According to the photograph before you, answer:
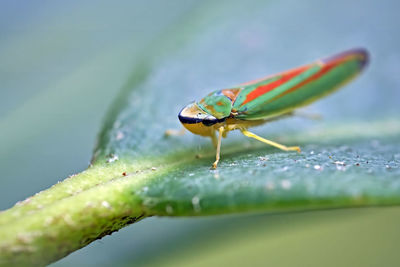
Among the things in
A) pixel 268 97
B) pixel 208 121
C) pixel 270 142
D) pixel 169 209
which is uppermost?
pixel 268 97

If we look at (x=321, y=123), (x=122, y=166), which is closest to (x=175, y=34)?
(x=321, y=123)

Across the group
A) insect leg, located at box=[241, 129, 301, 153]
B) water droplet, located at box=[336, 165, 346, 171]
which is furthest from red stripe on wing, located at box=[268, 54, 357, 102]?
water droplet, located at box=[336, 165, 346, 171]

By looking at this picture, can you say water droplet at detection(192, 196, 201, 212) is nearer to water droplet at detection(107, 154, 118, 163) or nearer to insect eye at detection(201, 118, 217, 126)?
water droplet at detection(107, 154, 118, 163)

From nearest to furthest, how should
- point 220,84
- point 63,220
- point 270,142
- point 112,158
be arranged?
point 63,220 → point 112,158 → point 270,142 → point 220,84

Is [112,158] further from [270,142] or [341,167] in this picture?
[270,142]

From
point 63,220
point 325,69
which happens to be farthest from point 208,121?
point 63,220

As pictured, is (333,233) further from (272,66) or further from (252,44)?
(252,44)
